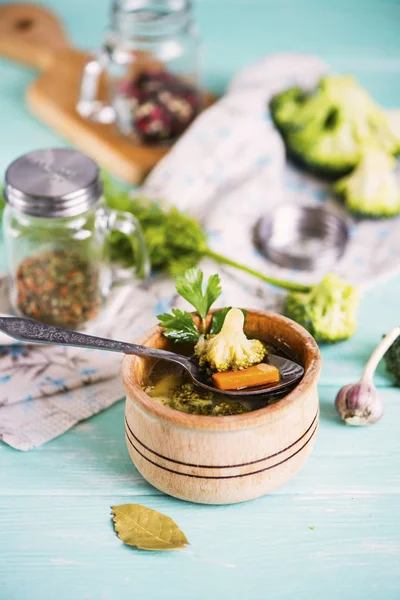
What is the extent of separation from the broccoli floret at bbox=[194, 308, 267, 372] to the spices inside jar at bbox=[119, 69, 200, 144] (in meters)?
1.45

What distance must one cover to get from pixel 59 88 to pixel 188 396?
6.75 ft

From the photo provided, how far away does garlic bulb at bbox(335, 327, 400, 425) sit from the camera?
1986 millimetres

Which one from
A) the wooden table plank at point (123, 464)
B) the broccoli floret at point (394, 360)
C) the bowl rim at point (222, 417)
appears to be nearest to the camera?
the bowl rim at point (222, 417)

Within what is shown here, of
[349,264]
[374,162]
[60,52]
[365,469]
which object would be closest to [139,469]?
[365,469]

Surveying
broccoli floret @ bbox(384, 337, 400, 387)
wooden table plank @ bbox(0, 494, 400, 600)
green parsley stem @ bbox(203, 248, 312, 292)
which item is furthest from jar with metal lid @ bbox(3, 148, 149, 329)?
broccoli floret @ bbox(384, 337, 400, 387)

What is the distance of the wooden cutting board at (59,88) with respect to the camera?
10.2 ft

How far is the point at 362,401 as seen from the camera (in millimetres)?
1982

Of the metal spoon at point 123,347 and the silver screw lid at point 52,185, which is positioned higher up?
the silver screw lid at point 52,185

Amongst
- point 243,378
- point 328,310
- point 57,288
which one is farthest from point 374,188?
point 243,378

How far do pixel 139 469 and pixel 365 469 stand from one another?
0.51m

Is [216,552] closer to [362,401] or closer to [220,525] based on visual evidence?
[220,525]

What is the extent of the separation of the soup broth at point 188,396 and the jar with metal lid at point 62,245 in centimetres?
54

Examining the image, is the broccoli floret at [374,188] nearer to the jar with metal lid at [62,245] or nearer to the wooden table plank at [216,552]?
the jar with metal lid at [62,245]

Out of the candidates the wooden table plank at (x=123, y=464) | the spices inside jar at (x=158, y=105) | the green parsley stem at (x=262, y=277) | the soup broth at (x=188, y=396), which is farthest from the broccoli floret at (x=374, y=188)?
the soup broth at (x=188, y=396)
